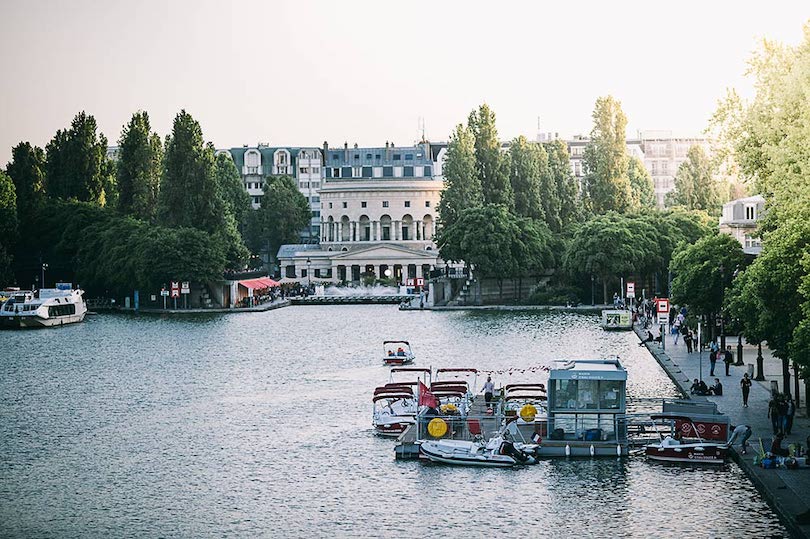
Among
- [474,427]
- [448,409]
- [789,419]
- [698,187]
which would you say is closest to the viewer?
[789,419]

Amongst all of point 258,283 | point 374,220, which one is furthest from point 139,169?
point 374,220

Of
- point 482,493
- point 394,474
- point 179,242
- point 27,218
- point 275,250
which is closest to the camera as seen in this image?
point 482,493

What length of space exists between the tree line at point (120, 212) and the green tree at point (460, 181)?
22164 millimetres

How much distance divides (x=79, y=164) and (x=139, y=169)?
27.8 feet

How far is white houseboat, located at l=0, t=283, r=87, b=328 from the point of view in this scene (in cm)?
11025

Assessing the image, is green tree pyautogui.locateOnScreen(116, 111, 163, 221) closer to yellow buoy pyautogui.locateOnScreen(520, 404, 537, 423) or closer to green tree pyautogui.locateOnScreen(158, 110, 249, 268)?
green tree pyautogui.locateOnScreen(158, 110, 249, 268)

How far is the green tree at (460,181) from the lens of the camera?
13850 cm

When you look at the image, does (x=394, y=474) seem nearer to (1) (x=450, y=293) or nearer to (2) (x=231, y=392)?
(2) (x=231, y=392)

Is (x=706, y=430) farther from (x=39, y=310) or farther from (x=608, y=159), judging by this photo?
(x=608, y=159)

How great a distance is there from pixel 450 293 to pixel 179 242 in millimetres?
27485

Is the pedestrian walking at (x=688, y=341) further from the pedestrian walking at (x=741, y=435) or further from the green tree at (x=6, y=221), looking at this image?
the green tree at (x=6, y=221)

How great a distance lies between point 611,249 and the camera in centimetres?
12175

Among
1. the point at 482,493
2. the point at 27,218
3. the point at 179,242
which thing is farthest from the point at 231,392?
the point at 27,218

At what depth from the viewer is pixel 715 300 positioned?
71.7 meters
